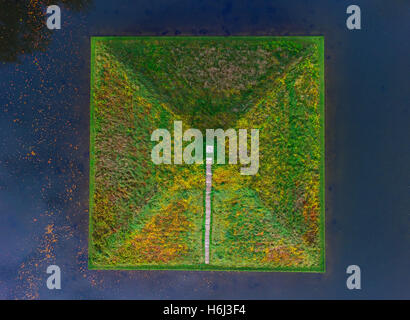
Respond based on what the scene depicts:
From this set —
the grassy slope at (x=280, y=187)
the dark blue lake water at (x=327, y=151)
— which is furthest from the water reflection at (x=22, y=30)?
the grassy slope at (x=280, y=187)

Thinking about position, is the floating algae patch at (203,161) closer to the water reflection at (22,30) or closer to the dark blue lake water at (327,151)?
the dark blue lake water at (327,151)

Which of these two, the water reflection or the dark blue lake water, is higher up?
the water reflection

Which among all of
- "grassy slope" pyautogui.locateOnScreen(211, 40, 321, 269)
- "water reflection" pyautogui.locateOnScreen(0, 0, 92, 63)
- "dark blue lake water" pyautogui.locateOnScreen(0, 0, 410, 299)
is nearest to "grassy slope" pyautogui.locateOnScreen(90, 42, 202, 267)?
"dark blue lake water" pyautogui.locateOnScreen(0, 0, 410, 299)

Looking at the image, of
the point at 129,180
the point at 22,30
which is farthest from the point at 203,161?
the point at 22,30

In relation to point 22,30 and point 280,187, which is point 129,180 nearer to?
point 280,187

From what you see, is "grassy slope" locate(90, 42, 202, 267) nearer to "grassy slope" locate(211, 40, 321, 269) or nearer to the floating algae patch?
the floating algae patch

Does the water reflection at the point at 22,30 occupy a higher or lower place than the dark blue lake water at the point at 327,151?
higher
